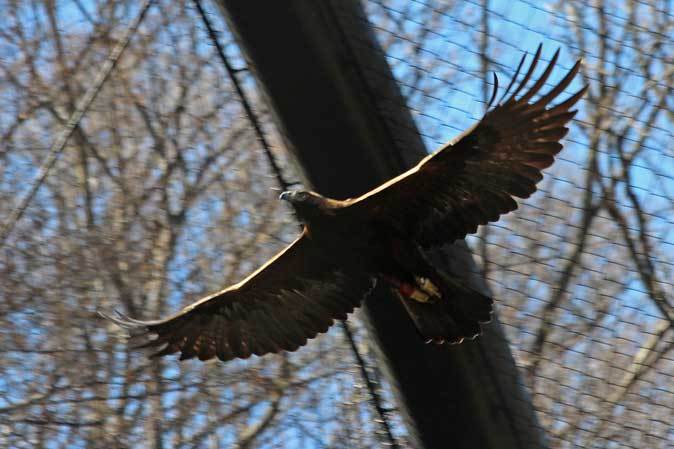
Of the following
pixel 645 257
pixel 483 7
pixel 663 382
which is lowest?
pixel 663 382

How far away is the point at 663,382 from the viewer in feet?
16.6

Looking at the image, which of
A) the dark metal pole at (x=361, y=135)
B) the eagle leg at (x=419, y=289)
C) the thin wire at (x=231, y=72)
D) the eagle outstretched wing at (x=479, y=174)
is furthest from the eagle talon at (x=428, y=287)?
the thin wire at (x=231, y=72)

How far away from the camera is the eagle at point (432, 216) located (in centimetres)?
360

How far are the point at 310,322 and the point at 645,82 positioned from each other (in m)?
1.61

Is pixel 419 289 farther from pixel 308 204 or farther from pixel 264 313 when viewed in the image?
pixel 264 313

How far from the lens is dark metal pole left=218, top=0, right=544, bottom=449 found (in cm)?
337

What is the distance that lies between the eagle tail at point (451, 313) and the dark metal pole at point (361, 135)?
50 millimetres

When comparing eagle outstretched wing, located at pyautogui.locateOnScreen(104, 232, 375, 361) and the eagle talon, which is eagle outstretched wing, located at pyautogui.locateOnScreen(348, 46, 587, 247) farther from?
eagle outstretched wing, located at pyautogui.locateOnScreen(104, 232, 375, 361)

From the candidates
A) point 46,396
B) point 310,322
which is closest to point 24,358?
point 46,396

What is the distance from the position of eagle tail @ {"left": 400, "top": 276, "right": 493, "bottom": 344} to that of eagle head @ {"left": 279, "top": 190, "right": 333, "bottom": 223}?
0.35m

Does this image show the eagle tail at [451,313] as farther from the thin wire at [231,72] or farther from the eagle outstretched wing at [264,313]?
the thin wire at [231,72]

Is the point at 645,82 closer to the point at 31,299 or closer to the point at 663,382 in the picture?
the point at 663,382

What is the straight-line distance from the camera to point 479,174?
3723 millimetres

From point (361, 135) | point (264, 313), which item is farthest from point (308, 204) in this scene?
point (264, 313)
